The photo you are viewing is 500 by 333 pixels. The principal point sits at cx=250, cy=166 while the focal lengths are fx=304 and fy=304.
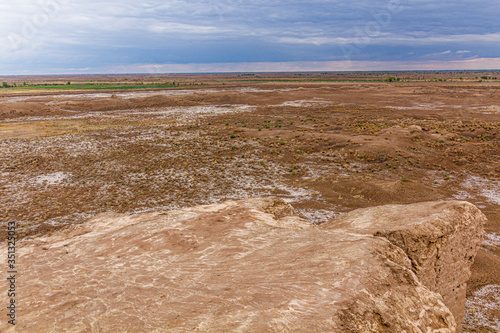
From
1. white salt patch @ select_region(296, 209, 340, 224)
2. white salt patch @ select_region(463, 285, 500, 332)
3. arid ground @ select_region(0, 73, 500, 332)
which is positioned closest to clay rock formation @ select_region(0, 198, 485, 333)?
white salt patch @ select_region(463, 285, 500, 332)

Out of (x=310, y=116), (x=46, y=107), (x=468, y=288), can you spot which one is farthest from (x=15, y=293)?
(x=46, y=107)

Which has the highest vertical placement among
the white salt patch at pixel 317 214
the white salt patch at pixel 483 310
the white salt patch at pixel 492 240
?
the white salt patch at pixel 317 214

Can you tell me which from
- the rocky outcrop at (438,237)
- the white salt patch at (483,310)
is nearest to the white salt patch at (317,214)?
the rocky outcrop at (438,237)

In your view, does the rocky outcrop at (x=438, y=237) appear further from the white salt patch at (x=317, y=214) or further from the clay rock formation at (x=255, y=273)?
the white salt patch at (x=317, y=214)

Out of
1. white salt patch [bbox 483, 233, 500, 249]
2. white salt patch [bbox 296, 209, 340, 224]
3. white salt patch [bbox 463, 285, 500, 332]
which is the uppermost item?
white salt patch [bbox 296, 209, 340, 224]

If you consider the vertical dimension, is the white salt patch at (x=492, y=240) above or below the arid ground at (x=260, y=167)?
below

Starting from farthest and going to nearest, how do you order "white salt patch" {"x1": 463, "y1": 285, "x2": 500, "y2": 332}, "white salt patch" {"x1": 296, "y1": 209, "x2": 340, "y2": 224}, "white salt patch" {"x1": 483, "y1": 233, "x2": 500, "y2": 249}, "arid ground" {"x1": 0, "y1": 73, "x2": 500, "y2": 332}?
"arid ground" {"x1": 0, "y1": 73, "x2": 500, "y2": 332} → "white salt patch" {"x1": 296, "y1": 209, "x2": 340, "y2": 224} → "white salt patch" {"x1": 483, "y1": 233, "x2": 500, "y2": 249} → "white salt patch" {"x1": 463, "y1": 285, "x2": 500, "y2": 332}

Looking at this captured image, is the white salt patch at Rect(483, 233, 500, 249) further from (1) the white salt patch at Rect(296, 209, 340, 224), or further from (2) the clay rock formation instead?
(1) the white salt patch at Rect(296, 209, 340, 224)
